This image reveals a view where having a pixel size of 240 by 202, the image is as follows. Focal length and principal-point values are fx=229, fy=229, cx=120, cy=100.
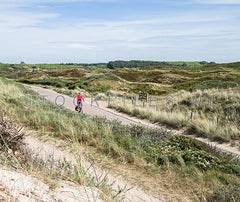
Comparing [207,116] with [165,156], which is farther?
[207,116]

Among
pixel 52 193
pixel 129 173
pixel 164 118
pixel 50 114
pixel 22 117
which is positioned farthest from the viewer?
pixel 164 118

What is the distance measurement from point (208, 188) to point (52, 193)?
3445mm

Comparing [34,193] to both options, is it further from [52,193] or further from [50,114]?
[50,114]

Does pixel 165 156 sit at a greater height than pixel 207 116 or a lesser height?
greater

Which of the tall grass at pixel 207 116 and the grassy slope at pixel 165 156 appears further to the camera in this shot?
the tall grass at pixel 207 116

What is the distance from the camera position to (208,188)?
190 inches

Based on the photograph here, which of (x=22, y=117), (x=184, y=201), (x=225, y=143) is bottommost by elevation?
(x=225, y=143)

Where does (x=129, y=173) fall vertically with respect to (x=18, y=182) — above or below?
below

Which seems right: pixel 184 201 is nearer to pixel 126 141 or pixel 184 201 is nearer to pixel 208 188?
pixel 208 188

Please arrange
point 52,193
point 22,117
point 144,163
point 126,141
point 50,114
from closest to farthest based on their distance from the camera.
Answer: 1. point 52,193
2. point 144,163
3. point 126,141
4. point 22,117
5. point 50,114

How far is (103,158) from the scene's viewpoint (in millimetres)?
6277

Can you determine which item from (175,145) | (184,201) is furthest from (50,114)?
(184,201)

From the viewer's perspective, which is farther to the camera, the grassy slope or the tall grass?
the tall grass

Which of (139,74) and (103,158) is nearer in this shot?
(103,158)
